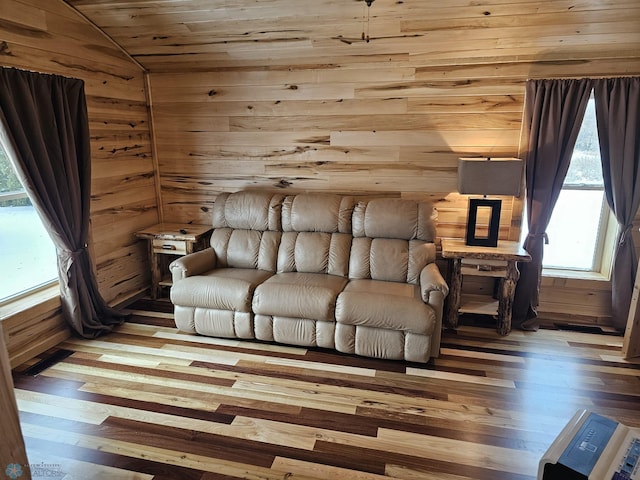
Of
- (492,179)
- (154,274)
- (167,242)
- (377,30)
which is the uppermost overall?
(377,30)

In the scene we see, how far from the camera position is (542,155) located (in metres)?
3.25

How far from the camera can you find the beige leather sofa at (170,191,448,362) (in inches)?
111

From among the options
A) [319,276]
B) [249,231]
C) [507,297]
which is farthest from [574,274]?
[249,231]

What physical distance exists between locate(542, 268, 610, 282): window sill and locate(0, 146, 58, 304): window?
13.3 ft

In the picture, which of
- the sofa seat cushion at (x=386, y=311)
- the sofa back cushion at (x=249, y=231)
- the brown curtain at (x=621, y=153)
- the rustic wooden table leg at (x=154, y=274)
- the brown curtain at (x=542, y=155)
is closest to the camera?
the sofa seat cushion at (x=386, y=311)

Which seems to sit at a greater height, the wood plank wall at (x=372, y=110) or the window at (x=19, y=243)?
the wood plank wall at (x=372, y=110)

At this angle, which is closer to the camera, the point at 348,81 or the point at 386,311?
the point at 386,311

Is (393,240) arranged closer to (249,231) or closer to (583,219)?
(249,231)

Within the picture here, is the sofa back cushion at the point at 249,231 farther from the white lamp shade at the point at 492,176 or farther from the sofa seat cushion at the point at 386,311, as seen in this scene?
the white lamp shade at the point at 492,176

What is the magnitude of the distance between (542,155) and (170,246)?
3.26 meters

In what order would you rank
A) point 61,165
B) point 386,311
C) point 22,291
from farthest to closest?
point 22,291 → point 61,165 → point 386,311

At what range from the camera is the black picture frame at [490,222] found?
130 inches

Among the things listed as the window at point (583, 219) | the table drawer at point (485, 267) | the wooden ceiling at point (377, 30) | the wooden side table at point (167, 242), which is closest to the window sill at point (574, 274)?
the window at point (583, 219)

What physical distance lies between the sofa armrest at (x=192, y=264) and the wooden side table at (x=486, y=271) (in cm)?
194
